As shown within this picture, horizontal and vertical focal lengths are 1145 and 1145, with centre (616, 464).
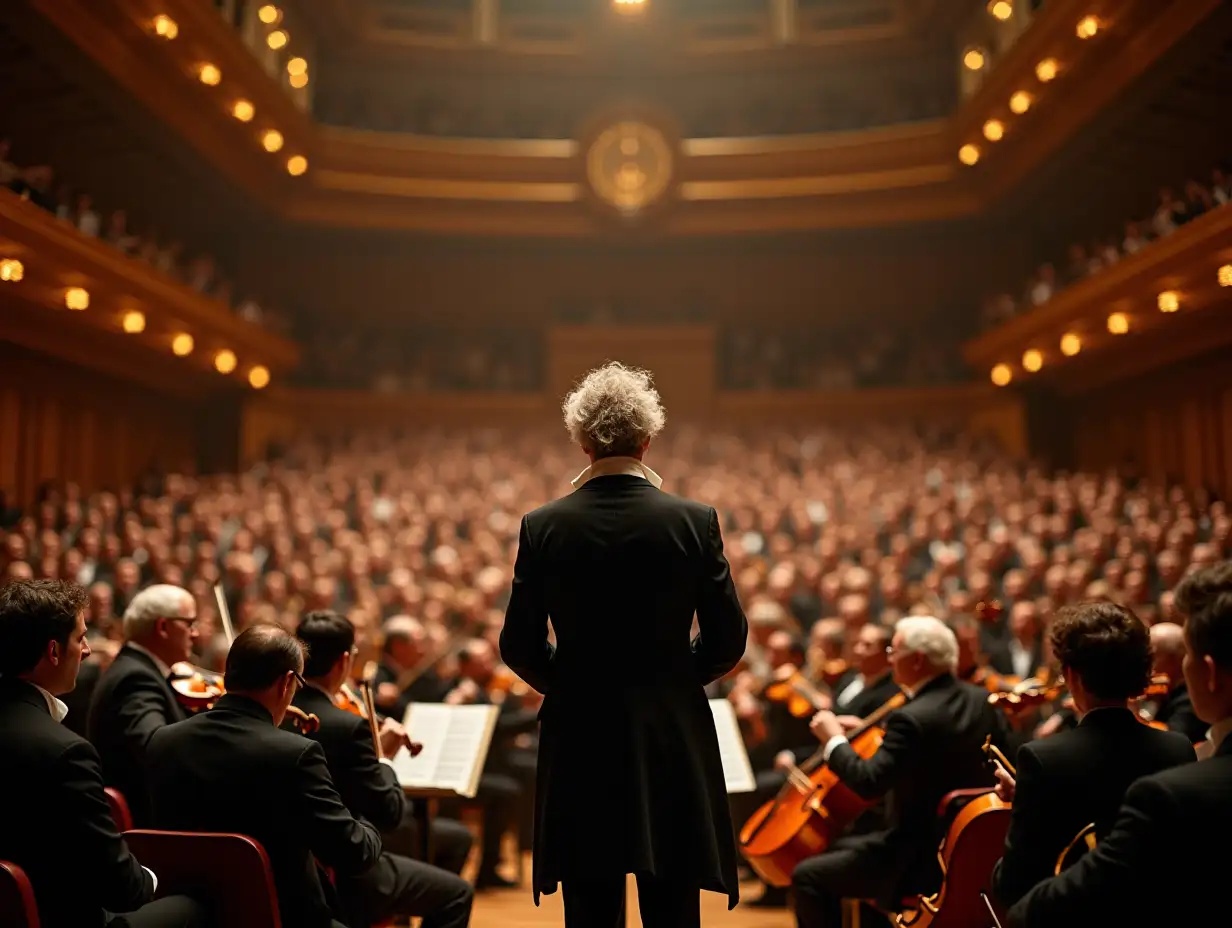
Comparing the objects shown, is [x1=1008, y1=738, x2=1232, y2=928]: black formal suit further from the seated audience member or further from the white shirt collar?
the seated audience member

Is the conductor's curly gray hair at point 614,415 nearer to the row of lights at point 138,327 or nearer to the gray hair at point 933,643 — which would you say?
the gray hair at point 933,643

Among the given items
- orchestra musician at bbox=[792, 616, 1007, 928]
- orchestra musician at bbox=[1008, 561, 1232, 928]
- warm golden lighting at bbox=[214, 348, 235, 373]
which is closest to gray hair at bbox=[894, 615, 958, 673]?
orchestra musician at bbox=[792, 616, 1007, 928]

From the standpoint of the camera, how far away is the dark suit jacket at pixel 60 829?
139 centimetres

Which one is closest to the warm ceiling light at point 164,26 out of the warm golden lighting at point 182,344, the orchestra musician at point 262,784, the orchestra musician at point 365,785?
the warm golden lighting at point 182,344

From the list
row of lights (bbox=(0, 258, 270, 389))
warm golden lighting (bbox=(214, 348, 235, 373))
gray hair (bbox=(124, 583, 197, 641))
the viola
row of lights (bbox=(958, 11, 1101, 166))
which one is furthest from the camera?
warm golden lighting (bbox=(214, 348, 235, 373))

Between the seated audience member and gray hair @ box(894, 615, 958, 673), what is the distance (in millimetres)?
1359

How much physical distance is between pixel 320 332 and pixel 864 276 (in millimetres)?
4859

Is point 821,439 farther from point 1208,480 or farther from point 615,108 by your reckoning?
point 615,108

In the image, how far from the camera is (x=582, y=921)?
4.79ft

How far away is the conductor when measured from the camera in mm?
1430

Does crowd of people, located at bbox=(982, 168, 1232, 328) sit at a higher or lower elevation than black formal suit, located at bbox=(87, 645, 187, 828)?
higher

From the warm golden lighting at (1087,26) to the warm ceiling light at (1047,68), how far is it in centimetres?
44

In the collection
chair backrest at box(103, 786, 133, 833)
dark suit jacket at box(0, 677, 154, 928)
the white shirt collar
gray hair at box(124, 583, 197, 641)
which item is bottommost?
chair backrest at box(103, 786, 133, 833)

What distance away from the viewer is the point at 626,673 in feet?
4.78
